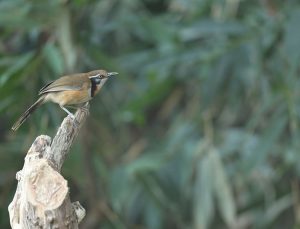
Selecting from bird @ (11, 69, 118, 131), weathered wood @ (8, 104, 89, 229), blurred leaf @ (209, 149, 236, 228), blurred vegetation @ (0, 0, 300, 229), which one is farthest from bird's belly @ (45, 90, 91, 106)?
blurred leaf @ (209, 149, 236, 228)

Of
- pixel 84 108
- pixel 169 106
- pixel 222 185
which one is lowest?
pixel 222 185

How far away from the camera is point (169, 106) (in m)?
8.43

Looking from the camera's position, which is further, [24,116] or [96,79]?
[96,79]

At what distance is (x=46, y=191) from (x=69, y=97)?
1084 millimetres

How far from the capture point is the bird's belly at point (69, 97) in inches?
186

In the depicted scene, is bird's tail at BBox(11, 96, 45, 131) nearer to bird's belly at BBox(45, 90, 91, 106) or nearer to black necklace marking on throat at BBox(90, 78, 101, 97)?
bird's belly at BBox(45, 90, 91, 106)

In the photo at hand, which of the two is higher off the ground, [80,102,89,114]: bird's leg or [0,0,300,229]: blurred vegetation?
[80,102,89,114]: bird's leg

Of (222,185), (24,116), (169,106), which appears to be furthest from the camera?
(169,106)

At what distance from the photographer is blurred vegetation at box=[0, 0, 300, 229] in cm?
638

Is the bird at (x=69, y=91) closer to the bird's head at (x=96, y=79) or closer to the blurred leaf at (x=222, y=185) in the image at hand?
the bird's head at (x=96, y=79)

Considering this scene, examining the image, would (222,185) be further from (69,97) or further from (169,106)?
(69,97)

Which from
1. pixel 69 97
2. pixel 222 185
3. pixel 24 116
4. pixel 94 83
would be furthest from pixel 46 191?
pixel 222 185

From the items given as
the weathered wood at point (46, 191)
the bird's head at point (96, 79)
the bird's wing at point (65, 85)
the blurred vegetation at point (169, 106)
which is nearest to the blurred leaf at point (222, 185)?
the blurred vegetation at point (169, 106)

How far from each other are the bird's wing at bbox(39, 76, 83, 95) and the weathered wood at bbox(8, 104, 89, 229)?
614mm
